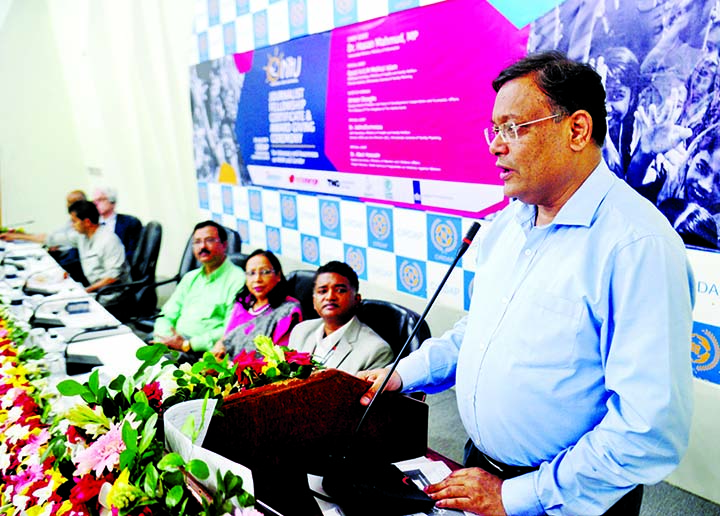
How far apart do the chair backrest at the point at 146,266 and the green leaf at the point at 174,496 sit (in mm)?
3679

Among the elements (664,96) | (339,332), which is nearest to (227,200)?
(339,332)

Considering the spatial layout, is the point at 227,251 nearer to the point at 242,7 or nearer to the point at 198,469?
the point at 242,7

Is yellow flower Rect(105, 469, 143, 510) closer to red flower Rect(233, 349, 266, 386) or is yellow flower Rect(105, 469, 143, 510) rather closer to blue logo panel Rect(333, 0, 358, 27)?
red flower Rect(233, 349, 266, 386)

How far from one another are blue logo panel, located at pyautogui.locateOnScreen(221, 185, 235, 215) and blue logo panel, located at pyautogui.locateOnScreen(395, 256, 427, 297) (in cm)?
211

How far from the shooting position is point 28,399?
1.53 meters

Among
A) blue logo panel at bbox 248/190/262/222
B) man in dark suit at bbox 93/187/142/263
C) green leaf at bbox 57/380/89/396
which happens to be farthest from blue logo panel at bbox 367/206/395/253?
green leaf at bbox 57/380/89/396

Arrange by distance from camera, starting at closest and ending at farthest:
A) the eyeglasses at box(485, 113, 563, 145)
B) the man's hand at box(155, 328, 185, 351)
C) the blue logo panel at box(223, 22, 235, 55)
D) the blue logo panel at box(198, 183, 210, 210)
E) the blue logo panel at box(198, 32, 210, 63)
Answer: the eyeglasses at box(485, 113, 563, 145), the man's hand at box(155, 328, 185, 351), the blue logo panel at box(223, 22, 235, 55), the blue logo panel at box(198, 32, 210, 63), the blue logo panel at box(198, 183, 210, 210)

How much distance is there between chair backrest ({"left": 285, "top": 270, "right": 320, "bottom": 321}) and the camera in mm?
3049

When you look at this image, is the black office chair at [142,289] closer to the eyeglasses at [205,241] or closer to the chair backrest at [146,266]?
the chair backrest at [146,266]

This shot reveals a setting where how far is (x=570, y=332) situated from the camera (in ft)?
3.68

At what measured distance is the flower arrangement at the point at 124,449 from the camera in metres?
0.86

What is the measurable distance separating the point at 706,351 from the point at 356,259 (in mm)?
2188

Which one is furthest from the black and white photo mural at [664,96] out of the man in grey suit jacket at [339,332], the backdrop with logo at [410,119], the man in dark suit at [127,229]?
the man in dark suit at [127,229]

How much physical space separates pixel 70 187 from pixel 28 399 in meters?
6.58
